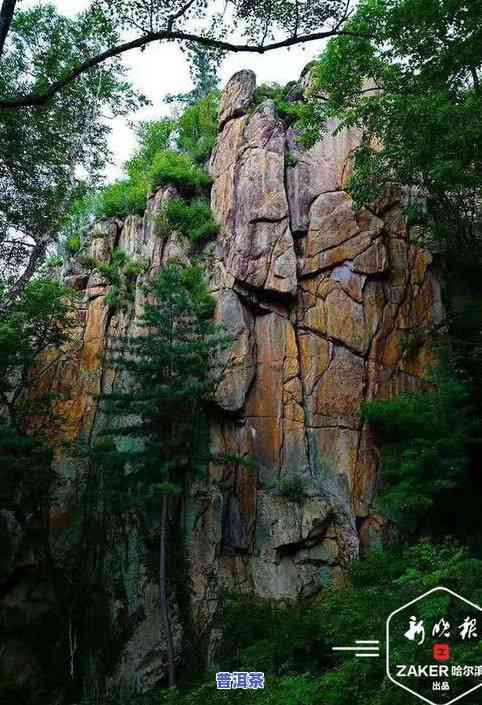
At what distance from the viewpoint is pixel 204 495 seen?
12.1 meters

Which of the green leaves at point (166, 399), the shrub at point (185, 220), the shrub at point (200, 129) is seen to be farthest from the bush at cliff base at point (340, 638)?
the shrub at point (200, 129)

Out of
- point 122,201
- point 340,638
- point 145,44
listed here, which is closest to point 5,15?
point 145,44

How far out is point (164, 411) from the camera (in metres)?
10.7

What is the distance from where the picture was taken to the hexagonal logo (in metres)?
3.95

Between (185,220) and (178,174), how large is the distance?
1.68 m

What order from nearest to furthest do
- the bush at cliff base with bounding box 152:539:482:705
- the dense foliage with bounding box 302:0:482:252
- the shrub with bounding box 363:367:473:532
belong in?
the bush at cliff base with bounding box 152:539:482:705 < the dense foliage with bounding box 302:0:482:252 < the shrub with bounding box 363:367:473:532

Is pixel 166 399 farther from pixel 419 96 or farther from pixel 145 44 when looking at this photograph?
pixel 419 96

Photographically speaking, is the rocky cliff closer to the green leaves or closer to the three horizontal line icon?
the green leaves

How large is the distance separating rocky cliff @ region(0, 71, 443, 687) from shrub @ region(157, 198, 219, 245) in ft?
1.12

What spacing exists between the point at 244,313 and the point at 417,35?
6.72 metres

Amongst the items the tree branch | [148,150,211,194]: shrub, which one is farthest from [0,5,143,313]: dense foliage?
[148,150,211,194]: shrub

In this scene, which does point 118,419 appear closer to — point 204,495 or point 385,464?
point 204,495

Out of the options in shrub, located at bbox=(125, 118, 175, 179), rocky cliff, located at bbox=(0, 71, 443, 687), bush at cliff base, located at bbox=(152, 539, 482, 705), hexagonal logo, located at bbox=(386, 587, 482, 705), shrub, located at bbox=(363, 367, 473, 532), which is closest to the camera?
hexagonal logo, located at bbox=(386, 587, 482, 705)

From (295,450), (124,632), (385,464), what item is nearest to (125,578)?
(124,632)
